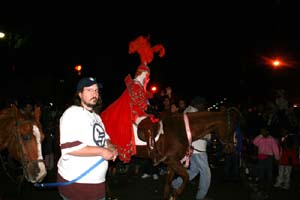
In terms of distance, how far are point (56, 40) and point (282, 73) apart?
16614 mm

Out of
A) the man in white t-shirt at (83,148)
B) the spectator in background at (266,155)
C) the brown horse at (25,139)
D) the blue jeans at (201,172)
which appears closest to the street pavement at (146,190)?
the spectator in background at (266,155)

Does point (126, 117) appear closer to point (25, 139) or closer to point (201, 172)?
point (201, 172)

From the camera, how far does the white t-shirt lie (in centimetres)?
359

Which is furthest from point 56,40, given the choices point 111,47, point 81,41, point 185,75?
point 185,75

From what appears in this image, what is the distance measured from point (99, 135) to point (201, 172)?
15.9ft

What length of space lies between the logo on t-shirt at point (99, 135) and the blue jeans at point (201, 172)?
4.71m

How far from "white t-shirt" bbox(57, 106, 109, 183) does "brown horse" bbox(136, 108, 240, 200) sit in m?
4.10

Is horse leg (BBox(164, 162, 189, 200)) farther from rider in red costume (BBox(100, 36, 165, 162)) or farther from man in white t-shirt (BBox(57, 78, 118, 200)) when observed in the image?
man in white t-shirt (BBox(57, 78, 118, 200))

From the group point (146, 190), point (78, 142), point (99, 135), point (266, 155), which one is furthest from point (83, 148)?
point (266, 155)

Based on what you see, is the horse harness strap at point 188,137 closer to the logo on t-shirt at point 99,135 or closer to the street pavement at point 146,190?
the street pavement at point 146,190

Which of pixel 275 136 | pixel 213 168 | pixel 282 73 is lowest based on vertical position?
pixel 213 168

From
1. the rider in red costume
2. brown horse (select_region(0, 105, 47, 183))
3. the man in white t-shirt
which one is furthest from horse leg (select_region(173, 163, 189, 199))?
the man in white t-shirt

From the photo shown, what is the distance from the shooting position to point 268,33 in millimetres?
28562

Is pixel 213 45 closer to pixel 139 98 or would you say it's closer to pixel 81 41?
pixel 81 41
